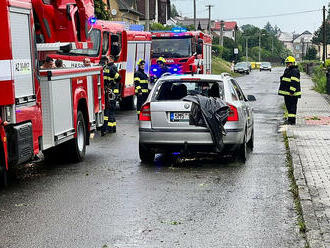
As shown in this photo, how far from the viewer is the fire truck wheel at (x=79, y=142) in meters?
11.7

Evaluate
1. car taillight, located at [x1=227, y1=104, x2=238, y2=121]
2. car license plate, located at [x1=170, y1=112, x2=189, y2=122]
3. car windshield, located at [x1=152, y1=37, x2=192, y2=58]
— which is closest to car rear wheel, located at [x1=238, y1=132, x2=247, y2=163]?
car taillight, located at [x1=227, y1=104, x2=238, y2=121]

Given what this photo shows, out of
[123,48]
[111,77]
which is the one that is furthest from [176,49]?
[111,77]

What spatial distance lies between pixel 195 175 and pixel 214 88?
2026 mm

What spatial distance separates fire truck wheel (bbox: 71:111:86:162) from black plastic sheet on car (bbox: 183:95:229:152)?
204 cm

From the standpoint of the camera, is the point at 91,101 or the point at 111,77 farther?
the point at 111,77

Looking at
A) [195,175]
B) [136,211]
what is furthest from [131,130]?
[136,211]

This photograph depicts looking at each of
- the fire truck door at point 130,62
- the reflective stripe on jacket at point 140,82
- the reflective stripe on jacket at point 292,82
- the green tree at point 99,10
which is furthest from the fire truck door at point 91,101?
the green tree at point 99,10

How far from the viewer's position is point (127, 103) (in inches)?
973

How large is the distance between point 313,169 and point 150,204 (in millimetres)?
3366

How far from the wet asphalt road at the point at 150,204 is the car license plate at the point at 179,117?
780 mm

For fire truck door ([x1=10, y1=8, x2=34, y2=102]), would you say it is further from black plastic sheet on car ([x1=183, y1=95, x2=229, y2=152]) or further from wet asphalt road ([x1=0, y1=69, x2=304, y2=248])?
black plastic sheet on car ([x1=183, y1=95, x2=229, y2=152])

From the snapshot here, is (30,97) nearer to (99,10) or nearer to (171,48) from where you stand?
(171,48)

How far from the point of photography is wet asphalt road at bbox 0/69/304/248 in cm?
662

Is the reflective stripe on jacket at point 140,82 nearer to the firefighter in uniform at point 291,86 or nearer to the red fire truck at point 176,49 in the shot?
the firefighter in uniform at point 291,86
